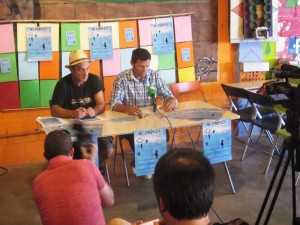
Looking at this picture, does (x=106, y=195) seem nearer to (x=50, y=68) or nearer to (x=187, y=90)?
(x=50, y=68)

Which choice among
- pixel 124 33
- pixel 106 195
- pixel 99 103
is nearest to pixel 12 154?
pixel 99 103

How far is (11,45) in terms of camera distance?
387 centimetres

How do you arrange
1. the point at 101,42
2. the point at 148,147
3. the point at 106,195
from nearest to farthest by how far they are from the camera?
the point at 106,195 → the point at 148,147 → the point at 101,42

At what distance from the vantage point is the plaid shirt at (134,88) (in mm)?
3688

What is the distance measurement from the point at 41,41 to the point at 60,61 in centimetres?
28

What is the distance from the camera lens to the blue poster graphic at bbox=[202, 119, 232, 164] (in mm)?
3023

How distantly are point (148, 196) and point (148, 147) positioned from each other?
64 centimetres

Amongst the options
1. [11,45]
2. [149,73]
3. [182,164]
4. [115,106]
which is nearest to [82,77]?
[115,106]

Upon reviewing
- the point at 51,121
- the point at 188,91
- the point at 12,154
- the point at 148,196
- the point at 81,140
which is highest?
the point at 188,91

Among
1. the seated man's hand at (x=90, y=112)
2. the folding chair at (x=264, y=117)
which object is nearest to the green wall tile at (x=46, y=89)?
the seated man's hand at (x=90, y=112)

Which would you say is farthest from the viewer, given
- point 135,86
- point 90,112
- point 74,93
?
point 135,86

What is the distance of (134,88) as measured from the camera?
12.2 feet

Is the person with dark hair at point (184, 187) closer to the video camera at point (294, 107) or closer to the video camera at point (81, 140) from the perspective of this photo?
the video camera at point (294, 107)

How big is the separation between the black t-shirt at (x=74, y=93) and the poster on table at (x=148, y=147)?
2.76ft
